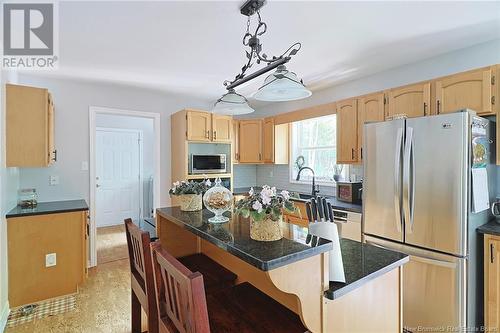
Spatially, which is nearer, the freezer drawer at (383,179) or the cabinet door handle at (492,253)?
the cabinet door handle at (492,253)

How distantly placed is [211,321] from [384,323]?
0.87 m

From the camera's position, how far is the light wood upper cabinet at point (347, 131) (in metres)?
3.15

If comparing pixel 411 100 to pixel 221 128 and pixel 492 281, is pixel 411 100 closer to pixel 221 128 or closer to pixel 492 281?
pixel 492 281

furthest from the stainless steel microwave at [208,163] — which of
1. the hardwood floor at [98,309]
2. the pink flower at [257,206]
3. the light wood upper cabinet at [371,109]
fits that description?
the pink flower at [257,206]

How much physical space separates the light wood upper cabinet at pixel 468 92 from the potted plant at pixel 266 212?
207 centimetres

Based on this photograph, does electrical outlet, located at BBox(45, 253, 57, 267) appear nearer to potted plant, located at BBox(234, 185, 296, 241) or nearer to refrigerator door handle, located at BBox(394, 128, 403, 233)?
potted plant, located at BBox(234, 185, 296, 241)

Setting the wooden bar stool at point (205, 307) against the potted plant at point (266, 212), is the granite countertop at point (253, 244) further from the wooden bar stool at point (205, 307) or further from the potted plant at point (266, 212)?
the wooden bar stool at point (205, 307)

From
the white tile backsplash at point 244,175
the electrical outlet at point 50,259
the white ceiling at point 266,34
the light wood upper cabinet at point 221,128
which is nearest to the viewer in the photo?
the white ceiling at point 266,34

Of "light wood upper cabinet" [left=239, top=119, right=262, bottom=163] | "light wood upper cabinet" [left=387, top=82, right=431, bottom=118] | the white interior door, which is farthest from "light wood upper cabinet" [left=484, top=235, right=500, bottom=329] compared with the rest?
the white interior door

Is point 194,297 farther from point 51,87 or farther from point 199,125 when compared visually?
point 51,87

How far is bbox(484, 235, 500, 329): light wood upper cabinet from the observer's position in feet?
6.38

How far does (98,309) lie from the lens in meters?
2.62

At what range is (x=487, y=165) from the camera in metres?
2.21

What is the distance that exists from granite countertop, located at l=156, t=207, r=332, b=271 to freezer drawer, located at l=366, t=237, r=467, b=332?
53.5 inches
